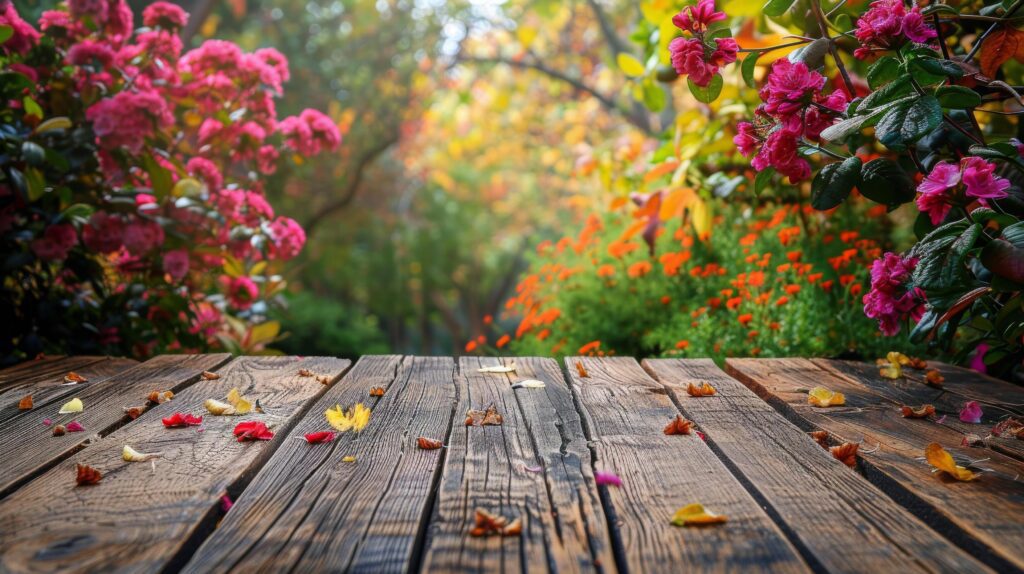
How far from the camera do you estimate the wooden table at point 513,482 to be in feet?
3.49

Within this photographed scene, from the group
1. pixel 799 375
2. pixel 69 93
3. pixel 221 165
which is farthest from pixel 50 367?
pixel 799 375

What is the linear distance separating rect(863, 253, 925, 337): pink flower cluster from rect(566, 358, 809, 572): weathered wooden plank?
0.55 m

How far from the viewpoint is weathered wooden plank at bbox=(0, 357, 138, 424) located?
188cm

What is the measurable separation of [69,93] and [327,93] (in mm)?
6106

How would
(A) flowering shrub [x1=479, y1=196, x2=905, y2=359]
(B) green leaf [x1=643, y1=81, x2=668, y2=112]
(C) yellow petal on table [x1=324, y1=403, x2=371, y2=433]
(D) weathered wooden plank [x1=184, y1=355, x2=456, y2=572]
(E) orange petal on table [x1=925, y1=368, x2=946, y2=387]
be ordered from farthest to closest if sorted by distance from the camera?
(B) green leaf [x1=643, y1=81, x2=668, y2=112] → (A) flowering shrub [x1=479, y1=196, x2=905, y2=359] → (E) orange petal on table [x1=925, y1=368, x2=946, y2=387] → (C) yellow petal on table [x1=324, y1=403, x2=371, y2=433] → (D) weathered wooden plank [x1=184, y1=355, x2=456, y2=572]

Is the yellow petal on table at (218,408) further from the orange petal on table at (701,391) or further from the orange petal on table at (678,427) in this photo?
the orange petal on table at (701,391)

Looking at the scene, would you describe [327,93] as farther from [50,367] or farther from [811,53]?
[811,53]

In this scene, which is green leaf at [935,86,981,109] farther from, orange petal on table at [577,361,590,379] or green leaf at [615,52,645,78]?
green leaf at [615,52,645,78]

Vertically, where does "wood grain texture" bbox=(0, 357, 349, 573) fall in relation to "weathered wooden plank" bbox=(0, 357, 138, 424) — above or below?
above

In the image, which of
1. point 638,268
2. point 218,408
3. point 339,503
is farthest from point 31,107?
point 638,268

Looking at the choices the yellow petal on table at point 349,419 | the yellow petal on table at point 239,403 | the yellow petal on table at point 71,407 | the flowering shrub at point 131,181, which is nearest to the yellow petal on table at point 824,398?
the yellow petal on table at point 349,419

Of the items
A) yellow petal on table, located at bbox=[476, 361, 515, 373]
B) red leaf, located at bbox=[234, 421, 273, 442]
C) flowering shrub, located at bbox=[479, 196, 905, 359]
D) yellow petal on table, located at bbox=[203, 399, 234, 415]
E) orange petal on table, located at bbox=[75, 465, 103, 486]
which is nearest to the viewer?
orange petal on table, located at bbox=[75, 465, 103, 486]

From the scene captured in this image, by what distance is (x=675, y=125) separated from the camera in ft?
11.1

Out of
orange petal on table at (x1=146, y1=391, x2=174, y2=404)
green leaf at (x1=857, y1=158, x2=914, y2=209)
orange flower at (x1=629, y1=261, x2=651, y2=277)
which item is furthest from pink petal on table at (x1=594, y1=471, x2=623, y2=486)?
orange flower at (x1=629, y1=261, x2=651, y2=277)
